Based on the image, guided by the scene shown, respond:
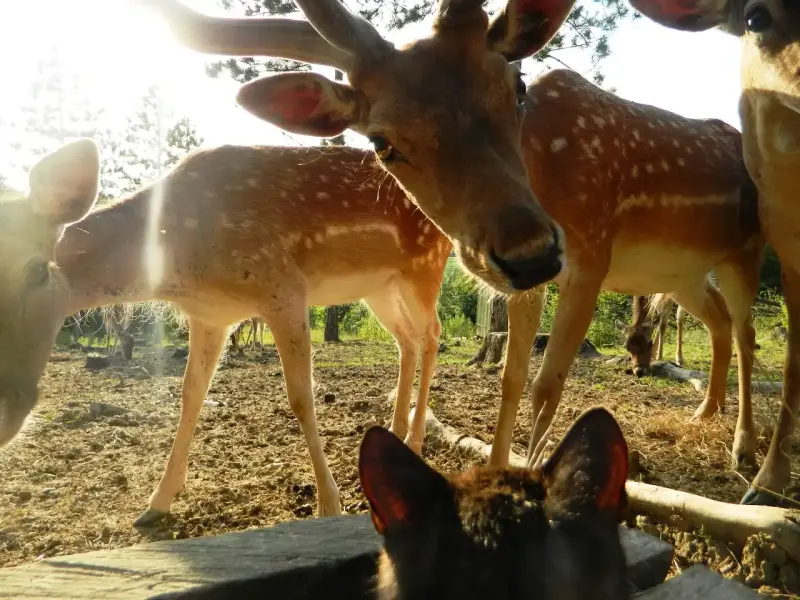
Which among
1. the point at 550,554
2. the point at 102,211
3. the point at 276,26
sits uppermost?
the point at 276,26

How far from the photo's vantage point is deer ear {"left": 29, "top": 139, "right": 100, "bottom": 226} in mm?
2436

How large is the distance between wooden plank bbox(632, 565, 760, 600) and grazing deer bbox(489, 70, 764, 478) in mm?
1280

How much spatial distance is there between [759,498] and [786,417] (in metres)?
0.45

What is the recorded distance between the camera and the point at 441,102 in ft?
7.23

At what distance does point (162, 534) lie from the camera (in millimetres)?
3027

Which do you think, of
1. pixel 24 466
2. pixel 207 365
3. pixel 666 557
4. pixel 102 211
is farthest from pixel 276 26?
pixel 24 466

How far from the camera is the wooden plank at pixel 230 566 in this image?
1.50 metres

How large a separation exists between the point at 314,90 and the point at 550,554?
80.1 inches

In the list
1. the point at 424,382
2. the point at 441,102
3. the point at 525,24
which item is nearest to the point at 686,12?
the point at 525,24

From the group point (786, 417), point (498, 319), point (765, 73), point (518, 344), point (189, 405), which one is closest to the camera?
point (765, 73)

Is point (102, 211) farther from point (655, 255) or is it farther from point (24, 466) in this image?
point (655, 255)

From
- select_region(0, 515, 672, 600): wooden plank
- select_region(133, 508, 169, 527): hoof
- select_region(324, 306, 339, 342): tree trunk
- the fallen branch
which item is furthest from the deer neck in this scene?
select_region(324, 306, 339, 342): tree trunk

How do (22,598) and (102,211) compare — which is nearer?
(22,598)

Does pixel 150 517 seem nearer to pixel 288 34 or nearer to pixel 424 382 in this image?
pixel 424 382
